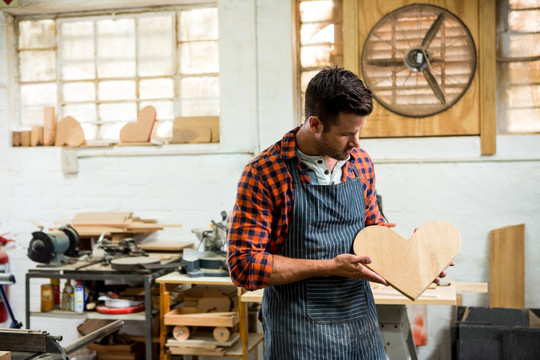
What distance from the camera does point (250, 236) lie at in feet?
5.35

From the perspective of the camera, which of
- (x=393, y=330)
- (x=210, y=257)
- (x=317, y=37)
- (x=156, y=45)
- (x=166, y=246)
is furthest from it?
(x=156, y=45)

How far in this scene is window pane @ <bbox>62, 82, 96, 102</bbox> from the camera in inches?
172

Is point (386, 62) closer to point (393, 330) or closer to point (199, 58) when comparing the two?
point (199, 58)

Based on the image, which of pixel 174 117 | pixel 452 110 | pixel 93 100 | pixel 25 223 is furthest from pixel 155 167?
pixel 452 110

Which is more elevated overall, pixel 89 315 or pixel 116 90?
pixel 116 90

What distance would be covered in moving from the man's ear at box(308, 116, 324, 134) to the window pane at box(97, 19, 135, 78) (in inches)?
116

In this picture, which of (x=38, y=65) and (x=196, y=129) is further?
(x=38, y=65)

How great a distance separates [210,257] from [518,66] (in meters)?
2.37

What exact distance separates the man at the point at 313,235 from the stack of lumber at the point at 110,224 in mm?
2308

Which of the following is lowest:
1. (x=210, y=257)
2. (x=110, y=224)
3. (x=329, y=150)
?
(x=210, y=257)

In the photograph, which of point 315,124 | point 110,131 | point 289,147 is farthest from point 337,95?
point 110,131

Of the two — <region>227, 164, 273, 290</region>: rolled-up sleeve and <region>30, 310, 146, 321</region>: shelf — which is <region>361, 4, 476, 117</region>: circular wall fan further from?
<region>227, 164, 273, 290</region>: rolled-up sleeve

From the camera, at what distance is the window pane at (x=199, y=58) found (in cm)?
420

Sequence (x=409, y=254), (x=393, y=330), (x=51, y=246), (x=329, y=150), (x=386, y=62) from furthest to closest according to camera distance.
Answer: (x=386, y=62) < (x=51, y=246) < (x=393, y=330) < (x=409, y=254) < (x=329, y=150)
